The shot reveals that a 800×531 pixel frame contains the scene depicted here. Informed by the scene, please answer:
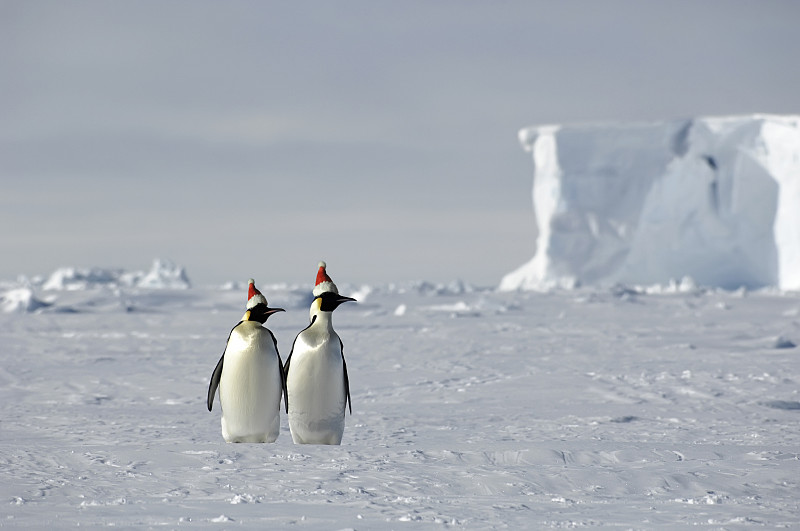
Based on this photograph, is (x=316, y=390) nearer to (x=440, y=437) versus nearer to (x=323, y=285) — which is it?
(x=323, y=285)

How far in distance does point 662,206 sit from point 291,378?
1981 centimetres

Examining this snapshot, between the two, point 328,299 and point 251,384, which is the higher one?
point 328,299

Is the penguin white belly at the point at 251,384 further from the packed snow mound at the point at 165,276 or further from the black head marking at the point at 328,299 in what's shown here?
the packed snow mound at the point at 165,276

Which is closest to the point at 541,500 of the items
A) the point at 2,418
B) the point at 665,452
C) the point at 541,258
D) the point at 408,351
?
the point at 665,452

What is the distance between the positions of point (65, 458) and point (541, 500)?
1.74 meters

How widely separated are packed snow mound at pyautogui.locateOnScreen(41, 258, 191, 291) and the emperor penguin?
22433mm

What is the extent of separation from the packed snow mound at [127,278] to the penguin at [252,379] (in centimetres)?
2235

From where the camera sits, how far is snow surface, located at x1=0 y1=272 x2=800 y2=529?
101 inches

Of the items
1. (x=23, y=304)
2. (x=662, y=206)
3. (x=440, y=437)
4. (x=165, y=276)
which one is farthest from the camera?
(x=165, y=276)

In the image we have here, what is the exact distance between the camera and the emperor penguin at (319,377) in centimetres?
363

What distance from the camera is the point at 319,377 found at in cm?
363

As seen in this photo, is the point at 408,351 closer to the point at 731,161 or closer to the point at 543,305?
the point at 543,305

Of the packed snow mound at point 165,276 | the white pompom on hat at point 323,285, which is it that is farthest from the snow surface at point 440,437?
the packed snow mound at point 165,276

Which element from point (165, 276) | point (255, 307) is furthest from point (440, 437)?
point (165, 276)
